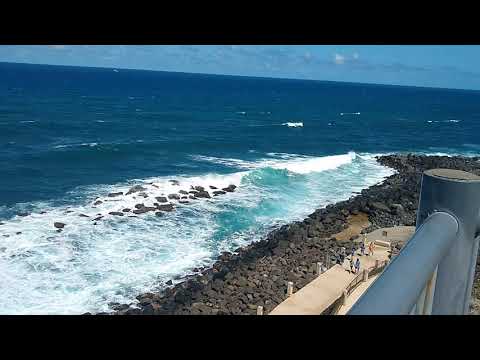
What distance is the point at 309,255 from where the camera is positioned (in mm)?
20750

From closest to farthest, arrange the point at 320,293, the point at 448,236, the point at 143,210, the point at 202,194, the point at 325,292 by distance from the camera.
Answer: the point at 448,236, the point at 320,293, the point at 325,292, the point at 143,210, the point at 202,194

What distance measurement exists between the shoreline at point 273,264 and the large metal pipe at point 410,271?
1406 cm

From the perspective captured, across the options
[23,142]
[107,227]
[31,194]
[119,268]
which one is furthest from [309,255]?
[23,142]

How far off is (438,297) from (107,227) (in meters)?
22.4

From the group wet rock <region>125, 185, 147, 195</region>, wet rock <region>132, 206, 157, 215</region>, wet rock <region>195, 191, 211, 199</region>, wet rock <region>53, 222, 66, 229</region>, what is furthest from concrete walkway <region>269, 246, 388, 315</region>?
wet rock <region>125, 185, 147, 195</region>

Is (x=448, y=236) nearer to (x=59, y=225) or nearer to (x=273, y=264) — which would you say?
(x=273, y=264)

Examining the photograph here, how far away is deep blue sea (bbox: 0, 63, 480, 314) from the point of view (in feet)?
59.3

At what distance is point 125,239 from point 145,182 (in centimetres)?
1052

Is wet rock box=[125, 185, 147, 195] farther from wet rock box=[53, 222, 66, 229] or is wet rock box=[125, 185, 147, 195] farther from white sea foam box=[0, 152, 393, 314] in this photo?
wet rock box=[53, 222, 66, 229]

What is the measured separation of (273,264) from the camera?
64.8ft

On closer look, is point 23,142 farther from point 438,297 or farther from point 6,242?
point 438,297

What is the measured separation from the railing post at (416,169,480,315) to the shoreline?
13935mm

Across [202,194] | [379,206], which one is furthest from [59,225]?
[379,206]
